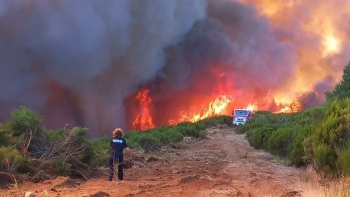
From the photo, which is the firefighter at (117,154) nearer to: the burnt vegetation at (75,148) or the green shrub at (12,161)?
the burnt vegetation at (75,148)

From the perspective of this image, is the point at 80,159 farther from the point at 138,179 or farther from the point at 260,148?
the point at 260,148

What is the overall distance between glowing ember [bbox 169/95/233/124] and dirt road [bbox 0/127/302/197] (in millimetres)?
21302

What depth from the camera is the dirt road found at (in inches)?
332

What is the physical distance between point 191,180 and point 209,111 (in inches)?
1201

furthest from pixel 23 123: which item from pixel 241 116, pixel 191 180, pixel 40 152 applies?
pixel 241 116

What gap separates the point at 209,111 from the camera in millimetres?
40375

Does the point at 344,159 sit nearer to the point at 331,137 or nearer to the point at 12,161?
the point at 331,137

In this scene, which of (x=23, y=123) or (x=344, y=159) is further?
(x=23, y=123)

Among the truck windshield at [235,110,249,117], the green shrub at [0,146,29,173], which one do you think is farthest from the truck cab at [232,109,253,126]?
the green shrub at [0,146,29,173]

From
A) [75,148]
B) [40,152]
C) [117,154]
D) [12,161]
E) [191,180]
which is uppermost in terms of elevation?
[75,148]

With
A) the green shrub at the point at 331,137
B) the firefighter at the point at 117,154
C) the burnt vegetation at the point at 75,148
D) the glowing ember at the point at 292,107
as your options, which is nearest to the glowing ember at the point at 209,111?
the glowing ember at the point at 292,107

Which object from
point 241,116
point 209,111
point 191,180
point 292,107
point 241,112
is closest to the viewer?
point 191,180

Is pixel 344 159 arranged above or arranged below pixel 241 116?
below

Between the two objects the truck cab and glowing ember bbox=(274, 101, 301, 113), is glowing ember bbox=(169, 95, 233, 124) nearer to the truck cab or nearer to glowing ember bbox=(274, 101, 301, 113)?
the truck cab
